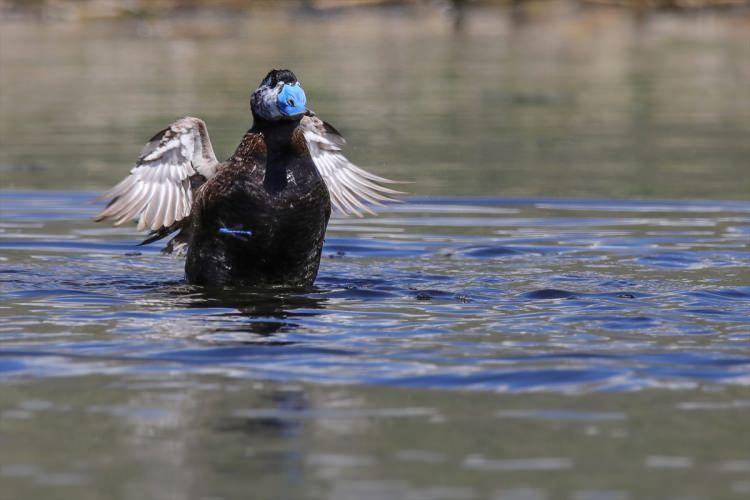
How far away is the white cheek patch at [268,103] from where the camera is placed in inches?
310

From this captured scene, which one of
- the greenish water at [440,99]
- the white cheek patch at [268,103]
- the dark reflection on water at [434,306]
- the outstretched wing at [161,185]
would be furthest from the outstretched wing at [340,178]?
the greenish water at [440,99]

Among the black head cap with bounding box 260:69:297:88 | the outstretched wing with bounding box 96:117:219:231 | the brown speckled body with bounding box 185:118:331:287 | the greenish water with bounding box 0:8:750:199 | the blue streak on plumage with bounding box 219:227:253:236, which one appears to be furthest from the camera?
the greenish water with bounding box 0:8:750:199

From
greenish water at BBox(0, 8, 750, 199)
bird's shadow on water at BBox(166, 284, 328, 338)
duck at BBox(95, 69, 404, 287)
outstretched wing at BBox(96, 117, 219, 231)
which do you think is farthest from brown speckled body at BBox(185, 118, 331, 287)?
greenish water at BBox(0, 8, 750, 199)

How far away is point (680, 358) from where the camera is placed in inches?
244

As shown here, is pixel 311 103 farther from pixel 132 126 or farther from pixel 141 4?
pixel 141 4

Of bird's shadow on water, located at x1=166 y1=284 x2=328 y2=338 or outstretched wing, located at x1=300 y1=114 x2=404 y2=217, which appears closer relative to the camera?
bird's shadow on water, located at x1=166 y1=284 x2=328 y2=338

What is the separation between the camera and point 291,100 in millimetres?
7816

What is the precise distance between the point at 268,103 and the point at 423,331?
5.92 feet

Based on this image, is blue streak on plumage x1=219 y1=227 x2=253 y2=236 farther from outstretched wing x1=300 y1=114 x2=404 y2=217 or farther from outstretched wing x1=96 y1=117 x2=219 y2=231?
outstretched wing x1=300 y1=114 x2=404 y2=217

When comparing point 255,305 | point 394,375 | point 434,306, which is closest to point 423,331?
point 434,306

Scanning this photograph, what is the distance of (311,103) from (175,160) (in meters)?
10.4

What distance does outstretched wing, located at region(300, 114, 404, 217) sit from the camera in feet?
31.9

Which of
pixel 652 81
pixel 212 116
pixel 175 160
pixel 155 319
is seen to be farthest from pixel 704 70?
pixel 155 319

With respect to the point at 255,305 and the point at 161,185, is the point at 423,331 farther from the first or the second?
the point at 161,185
